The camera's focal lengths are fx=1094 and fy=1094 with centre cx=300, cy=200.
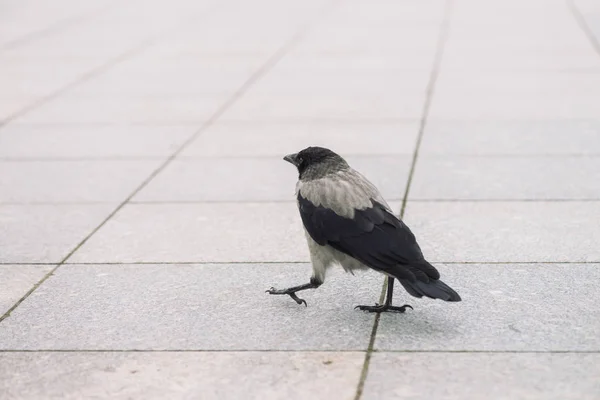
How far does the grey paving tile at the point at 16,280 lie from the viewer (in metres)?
6.30

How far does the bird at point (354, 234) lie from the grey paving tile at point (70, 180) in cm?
291

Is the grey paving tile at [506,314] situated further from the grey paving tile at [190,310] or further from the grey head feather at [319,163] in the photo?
the grey head feather at [319,163]

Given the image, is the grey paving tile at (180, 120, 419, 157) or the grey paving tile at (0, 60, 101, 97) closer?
the grey paving tile at (180, 120, 419, 157)

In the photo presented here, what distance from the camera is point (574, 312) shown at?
226 inches

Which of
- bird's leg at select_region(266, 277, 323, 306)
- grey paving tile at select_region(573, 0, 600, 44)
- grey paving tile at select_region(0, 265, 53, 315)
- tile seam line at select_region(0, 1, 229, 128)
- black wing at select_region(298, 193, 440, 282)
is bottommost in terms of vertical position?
tile seam line at select_region(0, 1, 229, 128)

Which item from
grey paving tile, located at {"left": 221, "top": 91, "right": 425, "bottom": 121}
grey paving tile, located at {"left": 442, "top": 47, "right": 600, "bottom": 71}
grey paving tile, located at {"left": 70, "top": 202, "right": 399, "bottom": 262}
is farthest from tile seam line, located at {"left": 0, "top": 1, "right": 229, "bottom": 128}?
grey paving tile, located at {"left": 442, "top": 47, "right": 600, "bottom": 71}

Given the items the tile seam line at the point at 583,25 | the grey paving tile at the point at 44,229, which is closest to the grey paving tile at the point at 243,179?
the grey paving tile at the point at 44,229

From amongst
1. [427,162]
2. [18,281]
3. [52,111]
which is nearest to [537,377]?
[18,281]

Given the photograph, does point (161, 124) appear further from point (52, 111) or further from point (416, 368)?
point (416, 368)

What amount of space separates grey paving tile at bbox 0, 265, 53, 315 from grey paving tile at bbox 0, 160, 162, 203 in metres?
1.62

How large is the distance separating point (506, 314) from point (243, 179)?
11.9 ft

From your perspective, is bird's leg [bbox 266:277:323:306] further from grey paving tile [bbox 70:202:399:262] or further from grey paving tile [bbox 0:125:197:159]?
grey paving tile [bbox 0:125:197:159]

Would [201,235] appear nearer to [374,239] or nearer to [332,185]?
[332,185]

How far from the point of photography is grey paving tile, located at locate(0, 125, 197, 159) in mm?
9930
